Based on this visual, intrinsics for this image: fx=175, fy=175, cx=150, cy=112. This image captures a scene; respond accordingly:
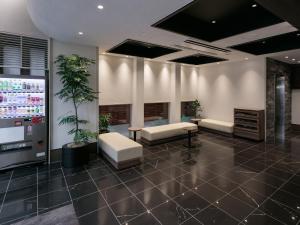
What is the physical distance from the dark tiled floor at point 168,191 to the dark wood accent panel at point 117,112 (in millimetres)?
2050

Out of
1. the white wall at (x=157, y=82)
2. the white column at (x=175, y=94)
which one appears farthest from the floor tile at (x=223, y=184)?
the white column at (x=175, y=94)

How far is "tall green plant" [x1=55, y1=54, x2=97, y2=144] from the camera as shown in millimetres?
3775

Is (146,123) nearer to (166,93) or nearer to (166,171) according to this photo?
(166,93)

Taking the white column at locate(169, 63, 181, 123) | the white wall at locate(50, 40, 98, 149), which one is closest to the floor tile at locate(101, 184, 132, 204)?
the white wall at locate(50, 40, 98, 149)

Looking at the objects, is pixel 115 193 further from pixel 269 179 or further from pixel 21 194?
pixel 269 179

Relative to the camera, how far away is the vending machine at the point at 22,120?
3.49 m

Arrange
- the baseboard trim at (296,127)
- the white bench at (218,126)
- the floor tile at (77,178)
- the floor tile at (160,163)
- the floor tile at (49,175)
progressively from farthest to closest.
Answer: the baseboard trim at (296,127) → the white bench at (218,126) → the floor tile at (160,163) → the floor tile at (49,175) → the floor tile at (77,178)

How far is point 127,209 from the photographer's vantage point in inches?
98.7

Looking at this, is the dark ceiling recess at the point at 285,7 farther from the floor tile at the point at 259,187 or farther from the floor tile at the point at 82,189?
the floor tile at the point at 82,189

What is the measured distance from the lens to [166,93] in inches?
292

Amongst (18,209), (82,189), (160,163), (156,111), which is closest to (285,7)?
(160,163)

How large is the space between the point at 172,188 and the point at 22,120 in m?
3.34

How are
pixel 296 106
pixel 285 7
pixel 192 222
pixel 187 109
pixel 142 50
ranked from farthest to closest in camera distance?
pixel 187 109 < pixel 296 106 < pixel 142 50 < pixel 192 222 < pixel 285 7

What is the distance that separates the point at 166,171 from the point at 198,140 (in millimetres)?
2840
